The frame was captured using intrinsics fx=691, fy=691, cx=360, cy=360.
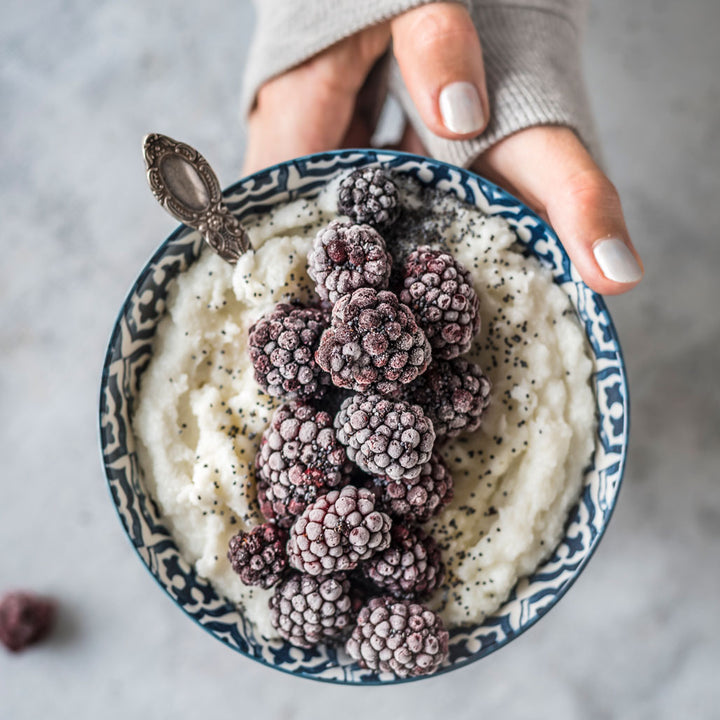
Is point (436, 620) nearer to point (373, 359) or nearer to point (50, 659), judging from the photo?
point (373, 359)

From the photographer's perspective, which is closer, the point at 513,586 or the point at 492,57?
the point at 513,586

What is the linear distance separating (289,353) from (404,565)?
1.74 feet

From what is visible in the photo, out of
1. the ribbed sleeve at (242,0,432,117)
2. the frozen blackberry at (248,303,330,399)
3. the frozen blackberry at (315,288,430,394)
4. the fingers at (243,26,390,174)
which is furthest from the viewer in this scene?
the fingers at (243,26,390,174)

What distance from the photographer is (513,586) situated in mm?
1754

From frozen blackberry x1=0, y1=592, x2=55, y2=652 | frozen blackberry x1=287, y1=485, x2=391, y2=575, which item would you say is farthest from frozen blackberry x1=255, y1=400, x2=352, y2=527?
frozen blackberry x1=0, y1=592, x2=55, y2=652

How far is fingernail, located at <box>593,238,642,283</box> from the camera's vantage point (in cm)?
154

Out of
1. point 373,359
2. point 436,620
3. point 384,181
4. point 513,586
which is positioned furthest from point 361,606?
point 384,181

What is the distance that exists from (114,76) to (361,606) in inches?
82.3

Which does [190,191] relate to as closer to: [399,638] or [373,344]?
[373,344]

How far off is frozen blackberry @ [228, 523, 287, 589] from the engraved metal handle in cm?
66

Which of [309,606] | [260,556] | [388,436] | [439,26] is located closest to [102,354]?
[260,556]

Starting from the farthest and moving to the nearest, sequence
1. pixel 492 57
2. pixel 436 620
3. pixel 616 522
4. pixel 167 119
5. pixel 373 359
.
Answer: pixel 167 119
pixel 616 522
pixel 492 57
pixel 436 620
pixel 373 359

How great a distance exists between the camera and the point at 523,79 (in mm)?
1834

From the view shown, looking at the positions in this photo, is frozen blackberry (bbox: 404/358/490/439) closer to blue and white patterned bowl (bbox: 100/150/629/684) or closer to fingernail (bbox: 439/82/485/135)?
blue and white patterned bowl (bbox: 100/150/629/684)
